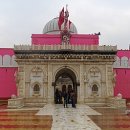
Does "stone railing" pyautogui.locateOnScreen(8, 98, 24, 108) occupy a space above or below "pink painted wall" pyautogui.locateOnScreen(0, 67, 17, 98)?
below

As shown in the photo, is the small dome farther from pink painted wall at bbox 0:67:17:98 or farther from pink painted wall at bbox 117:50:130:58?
pink painted wall at bbox 0:67:17:98

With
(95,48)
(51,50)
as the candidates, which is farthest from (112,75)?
(51,50)

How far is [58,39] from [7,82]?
6.54 meters

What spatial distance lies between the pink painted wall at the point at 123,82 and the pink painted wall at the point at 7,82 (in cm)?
960

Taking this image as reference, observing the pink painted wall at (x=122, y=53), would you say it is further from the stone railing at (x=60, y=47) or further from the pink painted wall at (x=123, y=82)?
the stone railing at (x=60, y=47)

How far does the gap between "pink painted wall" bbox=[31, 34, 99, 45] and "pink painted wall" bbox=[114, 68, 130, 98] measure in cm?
385

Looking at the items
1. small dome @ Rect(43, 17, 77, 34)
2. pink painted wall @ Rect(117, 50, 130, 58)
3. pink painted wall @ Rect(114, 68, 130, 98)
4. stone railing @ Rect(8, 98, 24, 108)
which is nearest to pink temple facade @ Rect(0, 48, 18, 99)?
stone railing @ Rect(8, 98, 24, 108)

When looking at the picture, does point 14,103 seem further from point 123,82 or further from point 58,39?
point 123,82

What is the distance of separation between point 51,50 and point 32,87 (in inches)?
141

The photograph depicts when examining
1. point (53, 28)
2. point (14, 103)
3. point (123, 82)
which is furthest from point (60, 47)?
Answer: point (53, 28)

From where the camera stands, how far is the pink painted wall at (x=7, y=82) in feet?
94.6

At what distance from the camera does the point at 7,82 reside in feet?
94.9

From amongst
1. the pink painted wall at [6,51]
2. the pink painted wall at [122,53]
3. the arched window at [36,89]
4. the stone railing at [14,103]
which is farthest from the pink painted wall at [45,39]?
the stone railing at [14,103]

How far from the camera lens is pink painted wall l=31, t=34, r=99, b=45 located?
3086 centimetres
